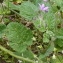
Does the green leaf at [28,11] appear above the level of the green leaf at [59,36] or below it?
above

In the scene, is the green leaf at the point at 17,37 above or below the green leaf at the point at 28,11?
below

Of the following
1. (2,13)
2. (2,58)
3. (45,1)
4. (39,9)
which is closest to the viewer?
(39,9)

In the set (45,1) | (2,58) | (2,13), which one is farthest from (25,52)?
(2,13)

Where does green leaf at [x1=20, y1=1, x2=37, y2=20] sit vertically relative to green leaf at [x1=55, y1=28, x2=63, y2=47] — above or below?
above

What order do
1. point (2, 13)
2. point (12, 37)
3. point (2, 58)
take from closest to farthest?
1. point (12, 37)
2. point (2, 58)
3. point (2, 13)

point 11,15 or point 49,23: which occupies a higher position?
point 49,23

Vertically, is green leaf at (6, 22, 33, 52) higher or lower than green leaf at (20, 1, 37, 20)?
lower

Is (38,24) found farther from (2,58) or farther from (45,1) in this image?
(2,58)

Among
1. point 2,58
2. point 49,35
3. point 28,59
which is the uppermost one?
point 49,35
